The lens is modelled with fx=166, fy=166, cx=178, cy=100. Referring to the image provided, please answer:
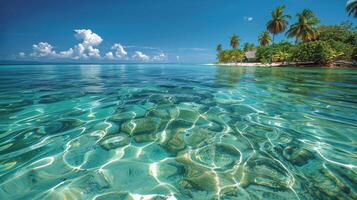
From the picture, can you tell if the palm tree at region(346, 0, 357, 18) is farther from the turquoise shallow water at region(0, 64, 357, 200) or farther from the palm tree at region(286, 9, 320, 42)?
the turquoise shallow water at region(0, 64, 357, 200)

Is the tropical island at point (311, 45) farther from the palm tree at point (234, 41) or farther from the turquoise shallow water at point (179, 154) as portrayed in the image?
the turquoise shallow water at point (179, 154)

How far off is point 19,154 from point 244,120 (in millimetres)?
3364

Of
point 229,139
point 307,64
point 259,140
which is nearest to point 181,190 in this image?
point 229,139

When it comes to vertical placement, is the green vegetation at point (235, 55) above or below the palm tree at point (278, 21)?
below

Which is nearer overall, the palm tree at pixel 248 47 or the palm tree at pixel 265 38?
the palm tree at pixel 265 38

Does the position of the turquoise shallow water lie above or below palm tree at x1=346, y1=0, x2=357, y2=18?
below

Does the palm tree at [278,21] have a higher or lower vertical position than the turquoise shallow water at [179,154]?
higher

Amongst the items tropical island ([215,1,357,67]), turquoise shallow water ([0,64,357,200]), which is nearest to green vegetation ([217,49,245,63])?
tropical island ([215,1,357,67])

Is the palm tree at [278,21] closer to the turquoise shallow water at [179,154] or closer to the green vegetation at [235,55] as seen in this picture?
the green vegetation at [235,55]

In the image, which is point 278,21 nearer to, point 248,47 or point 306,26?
point 306,26

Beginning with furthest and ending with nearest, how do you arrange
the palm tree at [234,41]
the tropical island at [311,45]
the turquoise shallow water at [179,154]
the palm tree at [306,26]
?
1. the palm tree at [234,41]
2. the palm tree at [306,26]
3. the tropical island at [311,45]
4. the turquoise shallow water at [179,154]

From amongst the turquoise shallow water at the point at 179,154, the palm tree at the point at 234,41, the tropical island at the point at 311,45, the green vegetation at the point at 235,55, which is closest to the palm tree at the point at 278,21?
the tropical island at the point at 311,45

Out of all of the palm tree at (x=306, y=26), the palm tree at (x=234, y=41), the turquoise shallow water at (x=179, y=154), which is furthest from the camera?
the palm tree at (x=234, y=41)

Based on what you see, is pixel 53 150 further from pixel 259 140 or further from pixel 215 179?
pixel 259 140
